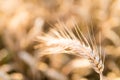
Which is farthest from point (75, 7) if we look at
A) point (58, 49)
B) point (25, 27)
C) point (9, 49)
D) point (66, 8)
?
point (58, 49)

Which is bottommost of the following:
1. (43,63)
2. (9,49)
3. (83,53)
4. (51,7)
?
(83,53)

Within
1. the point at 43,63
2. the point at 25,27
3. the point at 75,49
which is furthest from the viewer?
the point at 25,27

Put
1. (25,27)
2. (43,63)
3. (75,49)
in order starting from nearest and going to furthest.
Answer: (75,49), (43,63), (25,27)

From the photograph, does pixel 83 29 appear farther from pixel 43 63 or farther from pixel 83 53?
pixel 83 53

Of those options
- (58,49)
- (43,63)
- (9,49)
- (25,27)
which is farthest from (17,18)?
(58,49)

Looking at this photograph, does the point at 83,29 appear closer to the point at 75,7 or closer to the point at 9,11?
the point at 75,7

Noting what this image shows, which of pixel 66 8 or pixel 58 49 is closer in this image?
pixel 58 49

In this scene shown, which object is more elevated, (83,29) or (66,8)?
(66,8)
